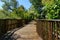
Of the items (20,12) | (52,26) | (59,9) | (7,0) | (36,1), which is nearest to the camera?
(52,26)

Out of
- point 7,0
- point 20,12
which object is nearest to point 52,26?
point 20,12

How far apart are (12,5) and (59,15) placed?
203 ft

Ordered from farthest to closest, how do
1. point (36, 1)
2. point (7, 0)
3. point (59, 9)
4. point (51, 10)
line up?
point (7, 0) → point (36, 1) → point (51, 10) → point (59, 9)

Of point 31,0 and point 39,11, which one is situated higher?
point 31,0

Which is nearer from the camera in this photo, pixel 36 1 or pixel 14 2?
pixel 36 1

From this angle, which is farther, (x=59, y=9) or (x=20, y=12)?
(x=20, y=12)

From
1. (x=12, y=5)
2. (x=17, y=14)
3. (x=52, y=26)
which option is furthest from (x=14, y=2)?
(x=52, y=26)

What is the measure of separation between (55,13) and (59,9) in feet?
1.18

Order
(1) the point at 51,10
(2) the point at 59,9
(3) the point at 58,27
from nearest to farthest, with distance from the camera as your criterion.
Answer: (3) the point at 58,27 < (2) the point at 59,9 < (1) the point at 51,10

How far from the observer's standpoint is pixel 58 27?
394cm

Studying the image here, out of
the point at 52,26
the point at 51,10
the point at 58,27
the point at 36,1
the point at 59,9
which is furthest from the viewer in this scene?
the point at 36,1

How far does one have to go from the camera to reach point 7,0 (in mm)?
65938

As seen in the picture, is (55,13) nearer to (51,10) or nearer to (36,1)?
(51,10)

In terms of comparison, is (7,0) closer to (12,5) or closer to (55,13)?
(12,5)
